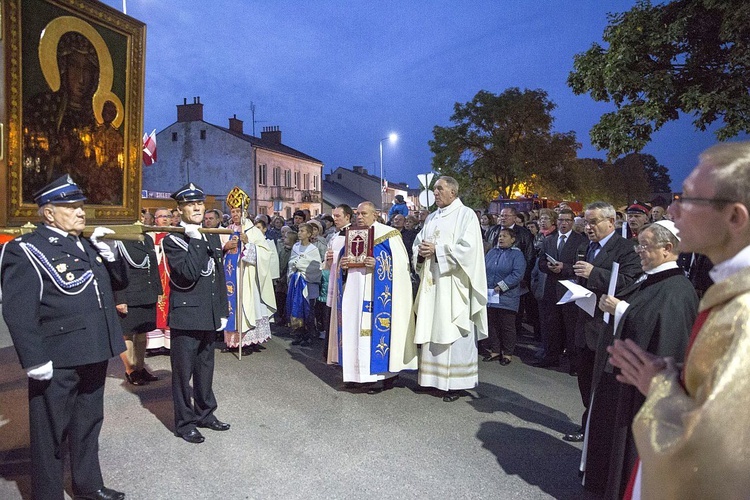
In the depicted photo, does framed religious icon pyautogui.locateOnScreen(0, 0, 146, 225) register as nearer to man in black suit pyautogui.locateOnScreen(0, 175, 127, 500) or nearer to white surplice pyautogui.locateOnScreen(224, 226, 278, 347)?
man in black suit pyautogui.locateOnScreen(0, 175, 127, 500)

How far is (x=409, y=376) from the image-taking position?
6859 millimetres

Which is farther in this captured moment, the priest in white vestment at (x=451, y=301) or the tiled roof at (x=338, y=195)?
the tiled roof at (x=338, y=195)

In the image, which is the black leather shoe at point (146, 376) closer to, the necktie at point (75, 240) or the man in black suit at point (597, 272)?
the necktie at point (75, 240)

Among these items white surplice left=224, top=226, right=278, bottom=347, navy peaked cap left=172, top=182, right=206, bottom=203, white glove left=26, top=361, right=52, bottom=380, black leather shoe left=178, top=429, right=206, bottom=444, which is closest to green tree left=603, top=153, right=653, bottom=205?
white surplice left=224, top=226, right=278, bottom=347

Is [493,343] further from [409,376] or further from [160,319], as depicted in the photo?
[160,319]

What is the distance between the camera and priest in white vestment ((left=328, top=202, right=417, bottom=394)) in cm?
609

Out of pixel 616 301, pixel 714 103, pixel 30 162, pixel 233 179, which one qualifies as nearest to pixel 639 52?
pixel 714 103

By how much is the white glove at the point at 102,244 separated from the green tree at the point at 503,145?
87.1ft

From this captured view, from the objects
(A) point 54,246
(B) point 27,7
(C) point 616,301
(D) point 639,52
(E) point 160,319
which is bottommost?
(E) point 160,319

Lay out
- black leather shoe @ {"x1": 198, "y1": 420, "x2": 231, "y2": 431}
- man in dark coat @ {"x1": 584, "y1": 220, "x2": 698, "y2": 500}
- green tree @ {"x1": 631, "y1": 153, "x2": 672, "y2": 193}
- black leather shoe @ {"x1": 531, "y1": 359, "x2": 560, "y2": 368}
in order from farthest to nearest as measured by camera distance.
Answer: green tree @ {"x1": 631, "y1": 153, "x2": 672, "y2": 193}, black leather shoe @ {"x1": 531, "y1": 359, "x2": 560, "y2": 368}, black leather shoe @ {"x1": 198, "y1": 420, "x2": 231, "y2": 431}, man in dark coat @ {"x1": 584, "y1": 220, "x2": 698, "y2": 500}

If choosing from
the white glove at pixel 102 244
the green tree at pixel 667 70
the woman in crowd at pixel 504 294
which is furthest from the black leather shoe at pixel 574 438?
the green tree at pixel 667 70

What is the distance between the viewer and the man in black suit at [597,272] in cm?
416

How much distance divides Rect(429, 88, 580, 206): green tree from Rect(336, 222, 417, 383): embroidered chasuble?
2351 centimetres

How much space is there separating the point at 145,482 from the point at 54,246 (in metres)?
1.83
